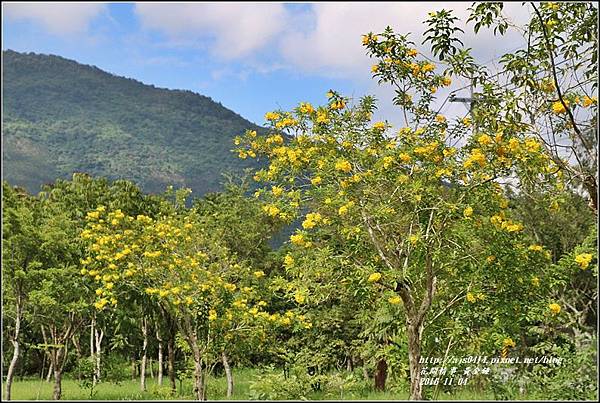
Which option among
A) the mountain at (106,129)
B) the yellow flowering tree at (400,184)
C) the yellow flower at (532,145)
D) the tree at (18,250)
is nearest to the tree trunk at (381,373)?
the yellow flowering tree at (400,184)

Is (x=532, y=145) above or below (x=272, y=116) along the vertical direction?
below

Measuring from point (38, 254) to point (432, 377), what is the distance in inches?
181

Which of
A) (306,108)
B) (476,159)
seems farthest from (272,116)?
(476,159)

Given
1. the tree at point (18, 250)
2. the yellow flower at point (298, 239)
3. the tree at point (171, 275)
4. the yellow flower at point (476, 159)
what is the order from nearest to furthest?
the yellow flower at point (476, 159) → the yellow flower at point (298, 239) → the tree at point (171, 275) → the tree at point (18, 250)

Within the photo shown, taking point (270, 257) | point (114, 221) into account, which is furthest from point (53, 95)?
point (114, 221)

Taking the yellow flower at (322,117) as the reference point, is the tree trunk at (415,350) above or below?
below

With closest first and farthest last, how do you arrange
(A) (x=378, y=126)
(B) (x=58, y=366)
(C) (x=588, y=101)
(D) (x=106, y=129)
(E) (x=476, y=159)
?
(C) (x=588, y=101) → (E) (x=476, y=159) → (A) (x=378, y=126) → (B) (x=58, y=366) → (D) (x=106, y=129)

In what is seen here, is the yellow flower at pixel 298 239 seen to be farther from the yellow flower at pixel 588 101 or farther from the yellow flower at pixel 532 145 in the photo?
the yellow flower at pixel 588 101

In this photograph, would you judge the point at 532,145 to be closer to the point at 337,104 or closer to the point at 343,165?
the point at 343,165

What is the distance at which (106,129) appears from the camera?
5016cm

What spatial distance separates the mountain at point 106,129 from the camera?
3997 centimetres

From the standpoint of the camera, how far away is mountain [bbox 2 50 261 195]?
40.0 metres

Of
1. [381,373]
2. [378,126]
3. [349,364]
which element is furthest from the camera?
[349,364]

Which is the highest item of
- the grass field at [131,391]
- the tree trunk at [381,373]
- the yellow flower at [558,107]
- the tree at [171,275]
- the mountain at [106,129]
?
the mountain at [106,129]
